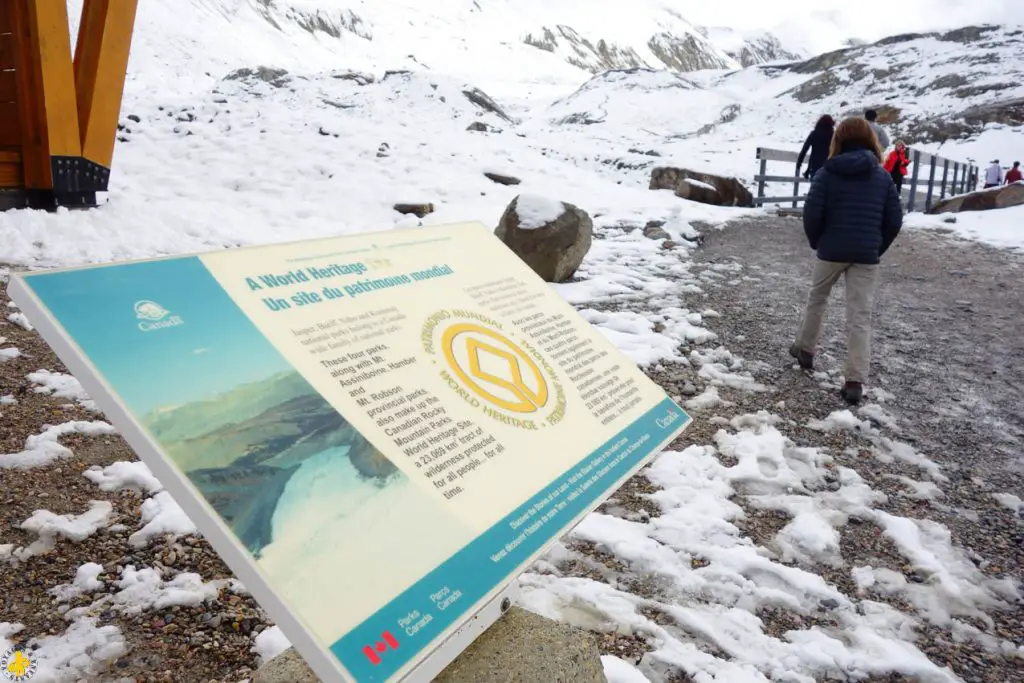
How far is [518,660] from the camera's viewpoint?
1.77 metres

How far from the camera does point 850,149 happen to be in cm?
468

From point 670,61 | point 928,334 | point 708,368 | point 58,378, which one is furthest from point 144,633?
point 670,61

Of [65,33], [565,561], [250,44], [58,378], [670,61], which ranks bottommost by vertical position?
[565,561]

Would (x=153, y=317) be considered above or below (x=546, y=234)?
above

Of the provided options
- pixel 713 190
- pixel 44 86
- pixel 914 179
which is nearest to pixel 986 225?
pixel 914 179

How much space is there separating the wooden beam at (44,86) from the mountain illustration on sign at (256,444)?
675 cm

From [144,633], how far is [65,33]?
6435 millimetres

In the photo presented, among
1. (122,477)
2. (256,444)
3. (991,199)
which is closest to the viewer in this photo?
(256,444)

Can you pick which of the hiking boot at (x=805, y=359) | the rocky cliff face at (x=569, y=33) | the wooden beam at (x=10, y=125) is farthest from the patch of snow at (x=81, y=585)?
the rocky cliff face at (x=569, y=33)

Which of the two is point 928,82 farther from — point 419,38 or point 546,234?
point 419,38

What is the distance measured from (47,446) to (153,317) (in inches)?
99.0

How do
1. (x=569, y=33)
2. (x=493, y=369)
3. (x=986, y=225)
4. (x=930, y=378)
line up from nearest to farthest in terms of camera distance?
(x=493, y=369) → (x=930, y=378) → (x=986, y=225) → (x=569, y=33)

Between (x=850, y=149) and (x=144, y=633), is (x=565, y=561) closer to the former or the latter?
(x=144, y=633)

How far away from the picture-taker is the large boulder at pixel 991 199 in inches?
490
